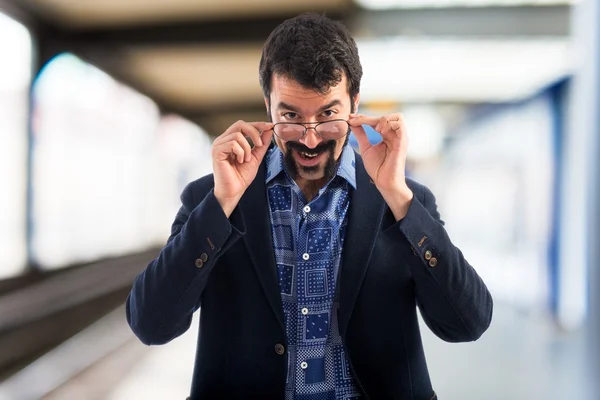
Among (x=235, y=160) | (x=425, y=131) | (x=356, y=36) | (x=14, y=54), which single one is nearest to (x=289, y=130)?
(x=235, y=160)

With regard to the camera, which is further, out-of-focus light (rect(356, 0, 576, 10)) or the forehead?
out-of-focus light (rect(356, 0, 576, 10))

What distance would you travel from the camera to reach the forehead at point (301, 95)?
58.1 inches

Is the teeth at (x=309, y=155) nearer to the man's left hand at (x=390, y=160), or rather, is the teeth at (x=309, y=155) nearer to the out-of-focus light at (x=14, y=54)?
the man's left hand at (x=390, y=160)

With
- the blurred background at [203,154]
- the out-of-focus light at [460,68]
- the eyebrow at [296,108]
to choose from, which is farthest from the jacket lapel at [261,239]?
the out-of-focus light at [460,68]

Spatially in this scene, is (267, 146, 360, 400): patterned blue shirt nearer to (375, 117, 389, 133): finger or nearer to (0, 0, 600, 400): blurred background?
(375, 117, 389, 133): finger

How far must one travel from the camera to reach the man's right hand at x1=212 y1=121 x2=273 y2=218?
143 centimetres

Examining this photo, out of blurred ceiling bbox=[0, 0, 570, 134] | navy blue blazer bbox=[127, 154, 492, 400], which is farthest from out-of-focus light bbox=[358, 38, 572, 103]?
navy blue blazer bbox=[127, 154, 492, 400]

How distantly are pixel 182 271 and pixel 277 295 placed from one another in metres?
0.25

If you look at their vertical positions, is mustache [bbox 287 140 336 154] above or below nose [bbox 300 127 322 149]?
below

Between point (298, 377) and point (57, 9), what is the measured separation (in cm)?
628

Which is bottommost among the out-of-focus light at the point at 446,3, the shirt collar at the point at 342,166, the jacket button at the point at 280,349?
the jacket button at the point at 280,349

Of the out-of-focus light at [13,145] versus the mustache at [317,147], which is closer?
the mustache at [317,147]

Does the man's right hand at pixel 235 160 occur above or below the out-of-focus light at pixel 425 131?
below

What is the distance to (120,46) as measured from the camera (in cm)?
729
